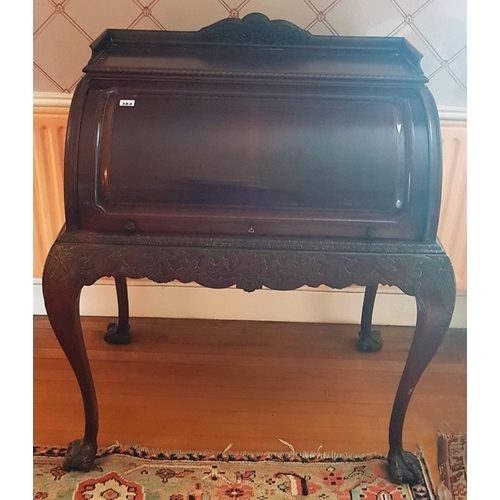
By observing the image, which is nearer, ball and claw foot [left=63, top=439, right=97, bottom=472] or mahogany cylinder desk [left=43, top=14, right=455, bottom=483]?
mahogany cylinder desk [left=43, top=14, right=455, bottom=483]

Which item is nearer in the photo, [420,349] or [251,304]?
[420,349]

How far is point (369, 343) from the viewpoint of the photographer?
201 centimetres

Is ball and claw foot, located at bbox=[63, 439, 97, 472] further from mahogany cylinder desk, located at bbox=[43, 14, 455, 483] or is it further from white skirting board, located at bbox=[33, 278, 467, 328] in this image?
white skirting board, located at bbox=[33, 278, 467, 328]

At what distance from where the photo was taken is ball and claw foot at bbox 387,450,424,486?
1483 millimetres

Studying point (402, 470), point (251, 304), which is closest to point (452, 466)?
point (402, 470)

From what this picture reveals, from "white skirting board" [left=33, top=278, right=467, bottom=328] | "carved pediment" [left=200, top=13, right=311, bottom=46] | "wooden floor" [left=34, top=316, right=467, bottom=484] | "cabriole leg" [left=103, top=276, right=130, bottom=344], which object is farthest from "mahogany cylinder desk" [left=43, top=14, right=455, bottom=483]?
"white skirting board" [left=33, top=278, right=467, bottom=328]

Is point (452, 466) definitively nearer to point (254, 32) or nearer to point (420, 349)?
point (420, 349)

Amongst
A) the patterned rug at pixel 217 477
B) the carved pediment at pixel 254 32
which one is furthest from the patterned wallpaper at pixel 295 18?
the patterned rug at pixel 217 477

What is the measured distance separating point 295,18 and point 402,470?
131cm

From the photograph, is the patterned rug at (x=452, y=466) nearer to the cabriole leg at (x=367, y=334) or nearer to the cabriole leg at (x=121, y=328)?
the cabriole leg at (x=367, y=334)

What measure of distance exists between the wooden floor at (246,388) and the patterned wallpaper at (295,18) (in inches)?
37.7

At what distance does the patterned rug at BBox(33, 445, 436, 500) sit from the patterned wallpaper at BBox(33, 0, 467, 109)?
1203 millimetres

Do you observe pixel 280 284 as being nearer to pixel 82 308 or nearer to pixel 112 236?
pixel 112 236
